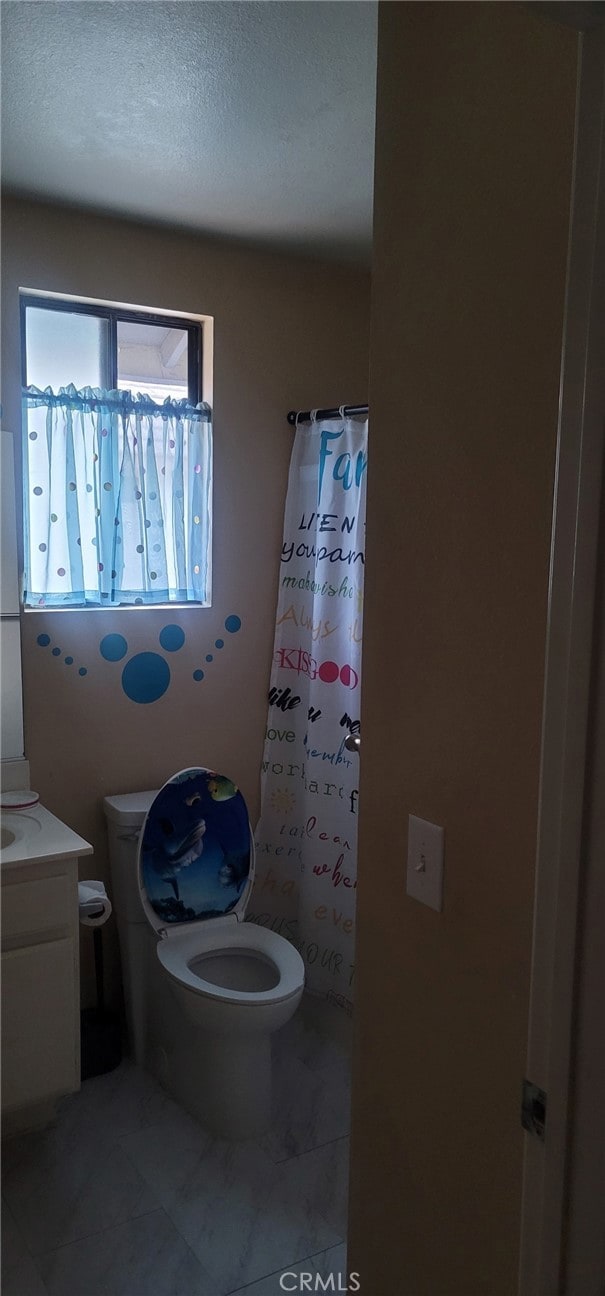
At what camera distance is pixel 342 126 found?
1959mm

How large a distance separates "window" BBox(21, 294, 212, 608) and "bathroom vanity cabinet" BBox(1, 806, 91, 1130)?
86cm

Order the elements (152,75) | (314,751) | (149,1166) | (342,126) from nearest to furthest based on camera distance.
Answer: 1. (152,75)
2. (342,126)
3. (149,1166)
4. (314,751)

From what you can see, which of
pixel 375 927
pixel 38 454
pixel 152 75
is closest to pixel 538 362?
pixel 375 927

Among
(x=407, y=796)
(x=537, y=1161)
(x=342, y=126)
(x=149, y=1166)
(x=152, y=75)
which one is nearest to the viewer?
(x=537, y=1161)

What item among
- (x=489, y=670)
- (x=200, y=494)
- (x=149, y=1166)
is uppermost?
(x=200, y=494)

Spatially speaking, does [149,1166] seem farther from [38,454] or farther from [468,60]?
[468,60]

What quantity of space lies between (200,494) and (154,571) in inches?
12.0

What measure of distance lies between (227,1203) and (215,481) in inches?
81.6

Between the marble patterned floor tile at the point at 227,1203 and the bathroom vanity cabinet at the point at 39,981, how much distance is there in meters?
0.32

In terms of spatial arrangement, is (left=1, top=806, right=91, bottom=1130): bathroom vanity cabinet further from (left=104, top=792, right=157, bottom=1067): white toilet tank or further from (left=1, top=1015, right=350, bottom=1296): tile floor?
(left=104, top=792, right=157, bottom=1067): white toilet tank

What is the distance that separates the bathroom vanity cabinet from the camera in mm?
2076

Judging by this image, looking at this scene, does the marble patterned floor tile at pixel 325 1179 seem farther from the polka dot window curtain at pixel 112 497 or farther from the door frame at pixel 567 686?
the polka dot window curtain at pixel 112 497

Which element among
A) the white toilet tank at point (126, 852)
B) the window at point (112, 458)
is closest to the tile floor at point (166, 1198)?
the white toilet tank at point (126, 852)

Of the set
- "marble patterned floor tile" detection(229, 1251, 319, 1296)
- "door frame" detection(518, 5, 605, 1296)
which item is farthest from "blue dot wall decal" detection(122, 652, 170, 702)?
"door frame" detection(518, 5, 605, 1296)
